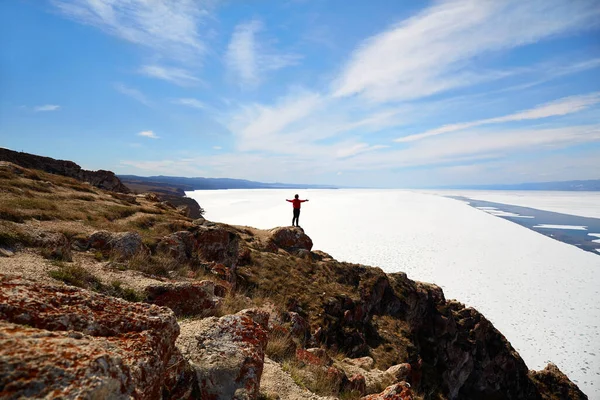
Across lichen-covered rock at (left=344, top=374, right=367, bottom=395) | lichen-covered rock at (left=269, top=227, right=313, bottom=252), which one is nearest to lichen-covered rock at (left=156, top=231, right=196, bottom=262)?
lichen-covered rock at (left=344, top=374, right=367, bottom=395)

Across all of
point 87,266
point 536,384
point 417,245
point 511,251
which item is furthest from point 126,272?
point 511,251

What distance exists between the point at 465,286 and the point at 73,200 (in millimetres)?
38181

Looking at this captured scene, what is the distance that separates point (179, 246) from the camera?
1159 cm

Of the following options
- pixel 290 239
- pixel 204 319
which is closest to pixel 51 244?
pixel 204 319

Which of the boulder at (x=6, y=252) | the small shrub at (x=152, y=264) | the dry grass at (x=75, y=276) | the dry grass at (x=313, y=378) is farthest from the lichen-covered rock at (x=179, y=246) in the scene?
the dry grass at (x=313, y=378)

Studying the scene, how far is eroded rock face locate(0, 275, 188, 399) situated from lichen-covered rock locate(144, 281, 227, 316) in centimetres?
284

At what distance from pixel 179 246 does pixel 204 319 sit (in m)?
7.07

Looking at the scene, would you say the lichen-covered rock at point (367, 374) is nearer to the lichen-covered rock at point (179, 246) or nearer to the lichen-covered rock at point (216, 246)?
the lichen-covered rock at point (179, 246)

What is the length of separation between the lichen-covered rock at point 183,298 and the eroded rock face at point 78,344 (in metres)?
2.84

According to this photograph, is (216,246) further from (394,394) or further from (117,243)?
(394,394)

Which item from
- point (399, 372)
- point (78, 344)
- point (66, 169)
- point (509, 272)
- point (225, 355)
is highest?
point (66, 169)

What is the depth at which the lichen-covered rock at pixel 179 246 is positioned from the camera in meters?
10.9

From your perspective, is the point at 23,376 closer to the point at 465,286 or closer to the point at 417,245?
the point at 465,286

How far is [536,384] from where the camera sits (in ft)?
61.4
